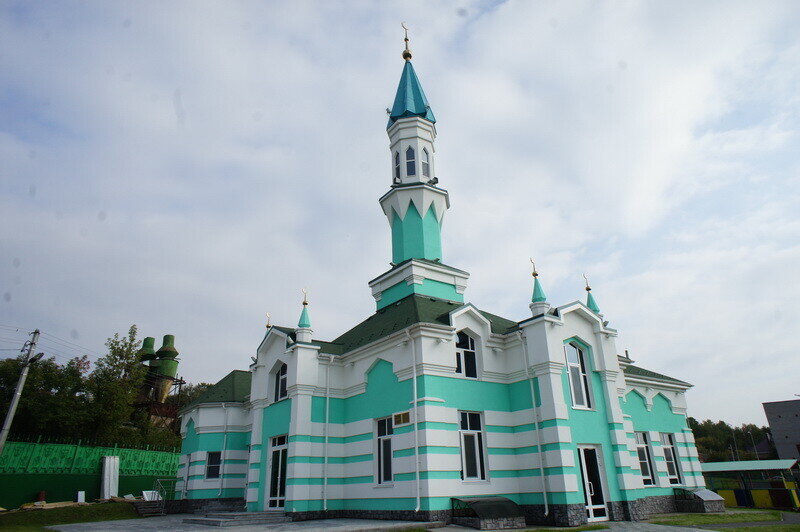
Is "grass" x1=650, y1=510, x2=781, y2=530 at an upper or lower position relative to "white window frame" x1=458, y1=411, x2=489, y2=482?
lower

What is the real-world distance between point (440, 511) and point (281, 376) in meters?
9.39

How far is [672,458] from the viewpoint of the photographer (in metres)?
22.7

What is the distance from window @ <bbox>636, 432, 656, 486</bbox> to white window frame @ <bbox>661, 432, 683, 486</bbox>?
1138 millimetres

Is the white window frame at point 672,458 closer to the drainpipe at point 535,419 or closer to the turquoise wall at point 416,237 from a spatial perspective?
the drainpipe at point 535,419

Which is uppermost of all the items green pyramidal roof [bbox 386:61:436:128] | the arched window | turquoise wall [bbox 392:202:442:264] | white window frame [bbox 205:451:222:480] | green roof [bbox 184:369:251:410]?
green pyramidal roof [bbox 386:61:436:128]

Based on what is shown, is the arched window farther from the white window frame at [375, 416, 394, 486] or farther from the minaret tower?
the white window frame at [375, 416, 394, 486]

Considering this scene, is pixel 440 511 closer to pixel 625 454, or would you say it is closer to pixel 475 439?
pixel 475 439

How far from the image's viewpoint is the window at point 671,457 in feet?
72.8

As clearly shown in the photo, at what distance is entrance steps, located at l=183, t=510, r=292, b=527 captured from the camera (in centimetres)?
1552

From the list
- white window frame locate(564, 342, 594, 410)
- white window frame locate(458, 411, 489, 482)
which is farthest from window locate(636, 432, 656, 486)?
white window frame locate(458, 411, 489, 482)

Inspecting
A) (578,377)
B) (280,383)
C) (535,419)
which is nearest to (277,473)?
(280,383)

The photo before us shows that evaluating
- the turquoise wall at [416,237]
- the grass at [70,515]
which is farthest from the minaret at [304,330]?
the grass at [70,515]

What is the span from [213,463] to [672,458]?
2137cm

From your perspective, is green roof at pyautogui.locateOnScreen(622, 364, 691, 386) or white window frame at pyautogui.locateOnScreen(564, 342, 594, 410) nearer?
white window frame at pyautogui.locateOnScreen(564, 342, 594, 410)
